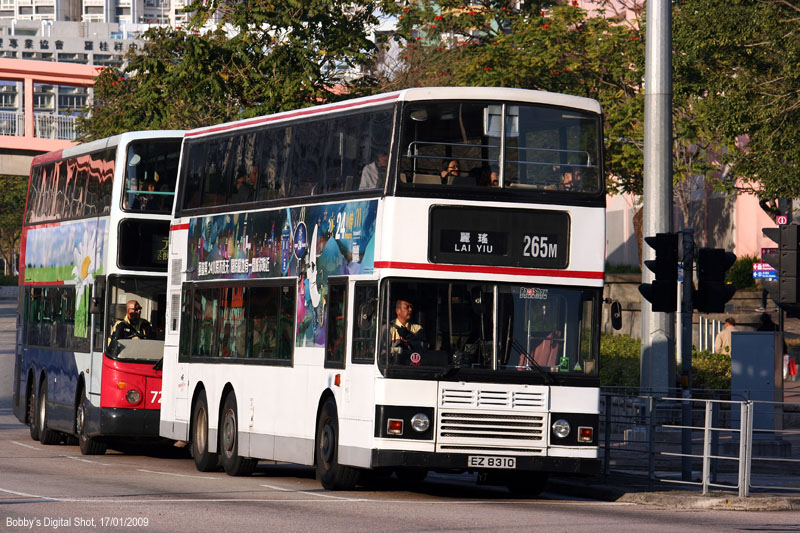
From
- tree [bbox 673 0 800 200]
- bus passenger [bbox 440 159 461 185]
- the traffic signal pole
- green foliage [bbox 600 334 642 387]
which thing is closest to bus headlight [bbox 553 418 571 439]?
the traffic signal pole

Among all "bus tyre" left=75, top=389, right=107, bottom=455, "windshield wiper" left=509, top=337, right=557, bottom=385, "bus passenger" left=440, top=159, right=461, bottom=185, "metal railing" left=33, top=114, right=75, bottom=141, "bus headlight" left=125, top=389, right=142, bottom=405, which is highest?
"metal railing" left=33, top=114, right=75, bottom=141

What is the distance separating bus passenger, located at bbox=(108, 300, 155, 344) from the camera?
73.6 feet

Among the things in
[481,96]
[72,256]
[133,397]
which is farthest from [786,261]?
[72,256]

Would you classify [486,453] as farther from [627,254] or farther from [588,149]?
[627,254]

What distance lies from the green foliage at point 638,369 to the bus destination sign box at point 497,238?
11.5 m

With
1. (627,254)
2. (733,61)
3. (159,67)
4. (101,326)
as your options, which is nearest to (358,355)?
(101,326)

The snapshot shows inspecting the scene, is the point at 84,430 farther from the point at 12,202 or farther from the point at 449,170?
the point at 12,202

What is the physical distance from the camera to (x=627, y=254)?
61.8m

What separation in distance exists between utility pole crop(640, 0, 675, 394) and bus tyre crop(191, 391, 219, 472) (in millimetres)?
5760

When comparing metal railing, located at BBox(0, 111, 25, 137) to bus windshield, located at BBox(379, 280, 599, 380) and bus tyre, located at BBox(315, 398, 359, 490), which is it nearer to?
bus tyre, located at BBox(315, 398, 359, 490)

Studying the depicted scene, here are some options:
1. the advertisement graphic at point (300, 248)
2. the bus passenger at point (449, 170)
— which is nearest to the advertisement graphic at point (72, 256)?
the advertisement graphic at point (300, 248)

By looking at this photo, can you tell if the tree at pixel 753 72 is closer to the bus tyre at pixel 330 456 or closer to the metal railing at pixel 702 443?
the metal railing at pixel 702 443

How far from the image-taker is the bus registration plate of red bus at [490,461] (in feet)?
51.6

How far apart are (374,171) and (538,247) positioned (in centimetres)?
189
